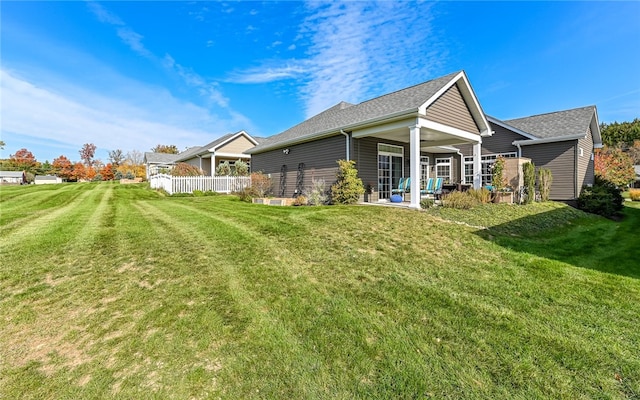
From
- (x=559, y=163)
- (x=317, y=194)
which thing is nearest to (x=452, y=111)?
(x=317, y=194)

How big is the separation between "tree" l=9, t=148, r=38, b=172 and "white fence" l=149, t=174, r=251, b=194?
2432 inches

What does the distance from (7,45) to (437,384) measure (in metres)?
18.5

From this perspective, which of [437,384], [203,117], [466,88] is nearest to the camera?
[437,384]

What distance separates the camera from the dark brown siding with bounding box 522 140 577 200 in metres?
14.2

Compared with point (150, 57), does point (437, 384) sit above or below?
below

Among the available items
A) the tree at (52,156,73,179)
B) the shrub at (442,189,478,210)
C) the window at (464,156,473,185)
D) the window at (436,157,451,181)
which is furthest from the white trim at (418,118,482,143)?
the tree at (52,156,73,179)

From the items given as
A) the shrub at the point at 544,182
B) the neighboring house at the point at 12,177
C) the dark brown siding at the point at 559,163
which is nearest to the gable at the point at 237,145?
the dark brown siding at the point at 559,163

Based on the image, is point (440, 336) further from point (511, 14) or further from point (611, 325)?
point (511, 14)

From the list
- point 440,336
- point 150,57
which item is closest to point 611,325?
point 440,336

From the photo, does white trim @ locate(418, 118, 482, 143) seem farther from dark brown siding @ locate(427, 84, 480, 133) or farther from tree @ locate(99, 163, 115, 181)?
tree @ locate(99, 163, 115, 181)

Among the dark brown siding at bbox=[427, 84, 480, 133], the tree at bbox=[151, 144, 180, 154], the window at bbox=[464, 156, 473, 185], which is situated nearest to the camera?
the dark brown siding at bbox=[427, 84, 480, 133]

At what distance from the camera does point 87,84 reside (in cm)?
1694

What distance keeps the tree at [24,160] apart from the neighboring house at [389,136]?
72.1m

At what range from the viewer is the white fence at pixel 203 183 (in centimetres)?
1797
